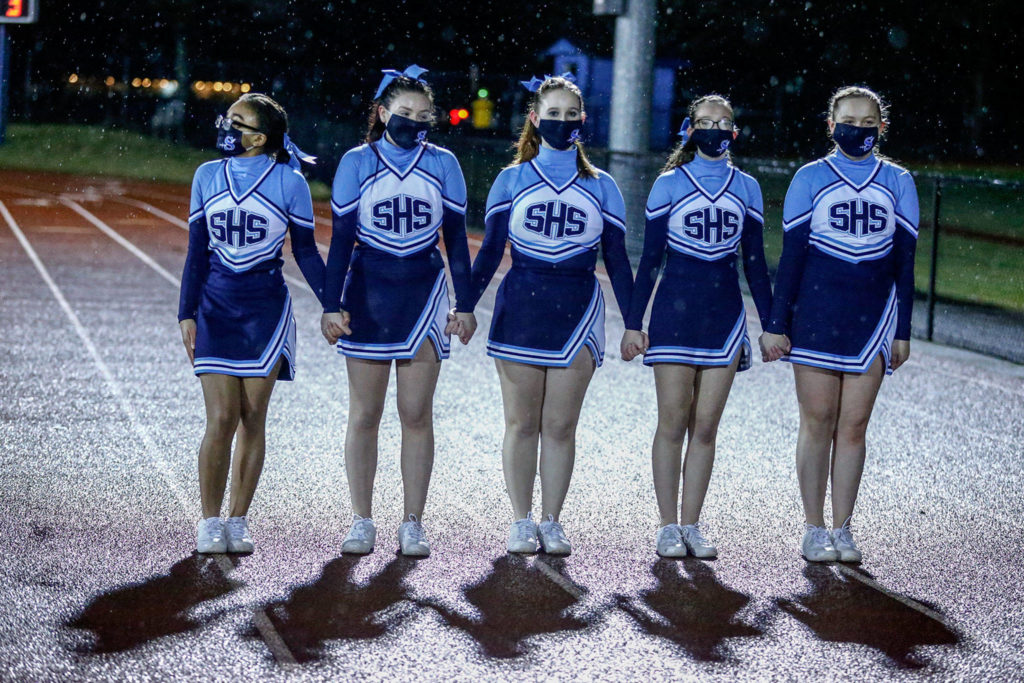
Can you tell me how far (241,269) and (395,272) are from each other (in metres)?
0.65

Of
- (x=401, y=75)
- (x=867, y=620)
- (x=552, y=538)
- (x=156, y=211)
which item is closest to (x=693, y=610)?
(x=867, y=620)

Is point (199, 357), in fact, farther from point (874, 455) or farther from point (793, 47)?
point (793, 47)

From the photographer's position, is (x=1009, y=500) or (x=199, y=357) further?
(x=1009, y=500)

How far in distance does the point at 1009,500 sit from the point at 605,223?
9.51 ft

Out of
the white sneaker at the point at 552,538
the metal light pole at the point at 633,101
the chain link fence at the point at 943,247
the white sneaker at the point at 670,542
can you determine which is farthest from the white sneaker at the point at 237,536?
the metal light pole at the point at 633,101

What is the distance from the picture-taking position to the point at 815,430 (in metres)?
6.21

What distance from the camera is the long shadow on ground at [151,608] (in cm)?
498

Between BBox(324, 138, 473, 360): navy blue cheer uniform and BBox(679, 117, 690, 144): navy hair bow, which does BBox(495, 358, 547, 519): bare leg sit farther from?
BBox(679, 117, 690, 144): navy hair bow

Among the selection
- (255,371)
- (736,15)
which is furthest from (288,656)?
(736,15)

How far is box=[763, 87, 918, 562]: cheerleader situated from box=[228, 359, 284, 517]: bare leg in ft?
7.22

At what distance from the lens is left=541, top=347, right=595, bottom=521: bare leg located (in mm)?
6180

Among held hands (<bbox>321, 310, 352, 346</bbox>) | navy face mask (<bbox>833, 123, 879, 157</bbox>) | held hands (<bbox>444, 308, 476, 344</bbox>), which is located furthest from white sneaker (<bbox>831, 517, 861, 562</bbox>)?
held hands (<bbox>321, 310, 352, 346</bbox>)

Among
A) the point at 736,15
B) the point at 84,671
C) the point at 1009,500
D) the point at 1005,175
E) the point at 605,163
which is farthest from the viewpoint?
the point at 736,15

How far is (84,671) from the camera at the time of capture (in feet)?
15.3
